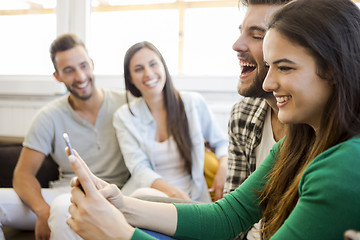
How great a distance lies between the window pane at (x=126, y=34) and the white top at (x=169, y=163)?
958 millimetres

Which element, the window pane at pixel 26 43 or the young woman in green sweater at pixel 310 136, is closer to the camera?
the young woman in green sweater at pixel 310 136

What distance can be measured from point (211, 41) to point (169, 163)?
1.10 m

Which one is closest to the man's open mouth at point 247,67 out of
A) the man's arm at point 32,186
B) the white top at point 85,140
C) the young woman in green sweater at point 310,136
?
the young woman in green sweater at point 310,136

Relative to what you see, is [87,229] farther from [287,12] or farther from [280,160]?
[287,12]

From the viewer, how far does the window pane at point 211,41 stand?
2.41 m

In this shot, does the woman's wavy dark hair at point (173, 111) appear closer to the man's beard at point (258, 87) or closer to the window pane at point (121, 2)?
the man's beard at point (258, 87)

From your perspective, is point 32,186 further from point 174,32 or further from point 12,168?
point 174,32

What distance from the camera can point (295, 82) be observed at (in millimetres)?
685

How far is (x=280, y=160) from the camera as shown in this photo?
839 millimetres

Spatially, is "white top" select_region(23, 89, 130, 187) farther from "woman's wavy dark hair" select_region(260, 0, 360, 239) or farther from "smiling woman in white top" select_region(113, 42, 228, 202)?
"woman's wavy dark hair" select_region(260, 0, 360, 239)

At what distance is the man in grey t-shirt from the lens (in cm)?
165

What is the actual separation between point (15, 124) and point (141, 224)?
2003 millimetres

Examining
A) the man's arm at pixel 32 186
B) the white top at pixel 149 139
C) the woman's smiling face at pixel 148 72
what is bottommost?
the man's arm at pixel 32 186

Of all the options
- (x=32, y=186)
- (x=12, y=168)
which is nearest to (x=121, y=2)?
(x=12, y=168)
